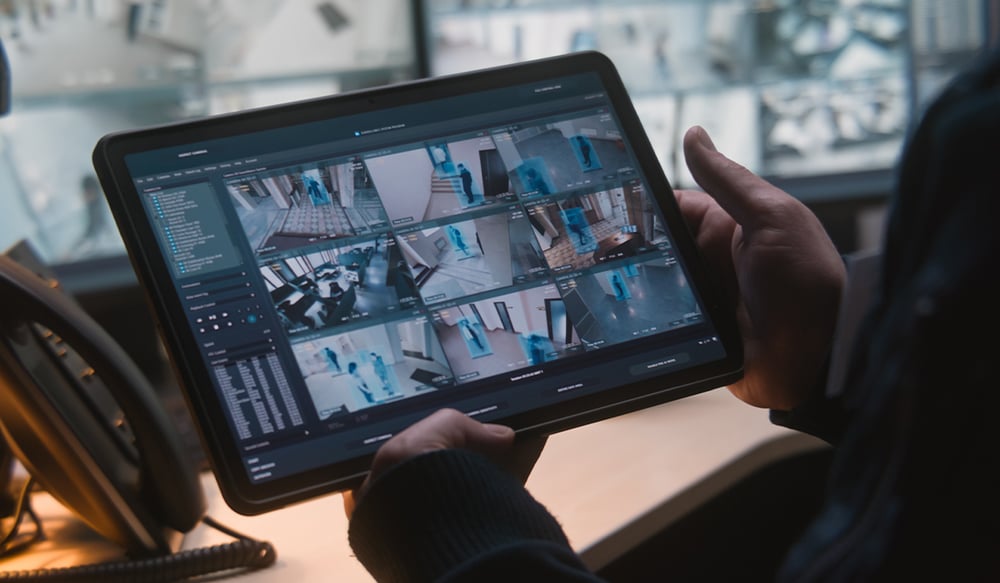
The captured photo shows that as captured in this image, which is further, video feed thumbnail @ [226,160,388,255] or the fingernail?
the fingernail

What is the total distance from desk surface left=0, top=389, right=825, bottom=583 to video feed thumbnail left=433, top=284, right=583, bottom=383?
0.21 meters

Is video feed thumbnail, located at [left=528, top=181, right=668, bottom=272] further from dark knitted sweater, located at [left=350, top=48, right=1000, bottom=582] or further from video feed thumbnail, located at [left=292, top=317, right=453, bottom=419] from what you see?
dark knitted sweater, located at [left=350, top=48, right=1000, bottom=582]

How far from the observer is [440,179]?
2.60 ft

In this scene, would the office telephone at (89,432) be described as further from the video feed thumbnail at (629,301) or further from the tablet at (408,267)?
the video feed thumbnail at (629,301)

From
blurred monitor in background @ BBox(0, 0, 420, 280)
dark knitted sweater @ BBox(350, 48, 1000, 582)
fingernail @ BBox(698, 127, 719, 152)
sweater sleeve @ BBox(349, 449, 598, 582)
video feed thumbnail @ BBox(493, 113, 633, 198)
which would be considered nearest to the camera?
dark knitted sweater @ BBox(350, 48, 1000, 582)

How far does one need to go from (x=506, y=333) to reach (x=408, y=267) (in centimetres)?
9

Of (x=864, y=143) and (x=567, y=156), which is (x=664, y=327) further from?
(x=864, y=143)

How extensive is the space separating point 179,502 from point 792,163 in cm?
149

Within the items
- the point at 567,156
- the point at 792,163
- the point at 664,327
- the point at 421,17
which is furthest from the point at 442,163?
the point at 792,163

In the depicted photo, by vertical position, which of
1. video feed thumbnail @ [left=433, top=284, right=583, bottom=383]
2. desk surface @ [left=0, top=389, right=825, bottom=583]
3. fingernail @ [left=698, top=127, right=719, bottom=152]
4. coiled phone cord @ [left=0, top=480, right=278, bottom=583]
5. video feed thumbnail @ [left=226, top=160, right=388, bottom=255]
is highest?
video feed thumbnail @ [left=226, top=160, right=388, bottom=255]

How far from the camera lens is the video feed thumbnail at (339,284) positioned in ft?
2.40

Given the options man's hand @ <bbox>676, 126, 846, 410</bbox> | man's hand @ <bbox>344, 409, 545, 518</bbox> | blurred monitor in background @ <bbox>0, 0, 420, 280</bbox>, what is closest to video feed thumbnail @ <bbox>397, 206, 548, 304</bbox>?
man's hand @ <bbox>344, 409, 545, 518</bbox>

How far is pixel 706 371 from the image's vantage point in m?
0.82

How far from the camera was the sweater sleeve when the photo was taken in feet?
1.90
